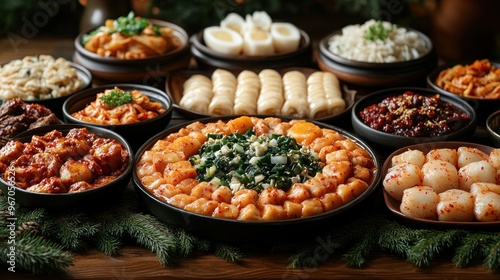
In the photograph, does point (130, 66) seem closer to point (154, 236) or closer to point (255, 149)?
point (255, 149)

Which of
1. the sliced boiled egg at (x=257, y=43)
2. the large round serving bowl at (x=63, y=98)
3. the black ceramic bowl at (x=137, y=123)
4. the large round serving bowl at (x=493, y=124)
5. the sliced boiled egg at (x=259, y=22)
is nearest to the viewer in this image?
the large round serving bowl at (x=493, y=124)

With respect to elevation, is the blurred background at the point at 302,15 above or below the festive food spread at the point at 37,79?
below

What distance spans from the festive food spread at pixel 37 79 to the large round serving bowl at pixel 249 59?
993 mm

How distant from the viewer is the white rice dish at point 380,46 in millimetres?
4527

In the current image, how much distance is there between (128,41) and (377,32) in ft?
6.00

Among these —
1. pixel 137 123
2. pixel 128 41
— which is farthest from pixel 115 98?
pixel 128 41

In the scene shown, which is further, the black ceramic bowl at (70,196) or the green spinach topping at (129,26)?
the green spinach topping at (129,26)

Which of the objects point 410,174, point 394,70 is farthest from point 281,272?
point 394,70

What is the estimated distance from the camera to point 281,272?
271 cm

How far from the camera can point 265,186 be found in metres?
2.96

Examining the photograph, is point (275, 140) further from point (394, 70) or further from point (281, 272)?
point (394, 70)

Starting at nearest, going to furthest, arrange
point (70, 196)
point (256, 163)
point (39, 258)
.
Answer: point (39, 258)
point (70, 196)
point (256, 163)

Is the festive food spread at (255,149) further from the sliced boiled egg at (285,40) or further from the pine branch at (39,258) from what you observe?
the sliced boiled egg at (285,40)

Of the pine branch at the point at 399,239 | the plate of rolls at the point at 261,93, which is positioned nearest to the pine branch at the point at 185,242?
the pine branch at the point at 399,239
